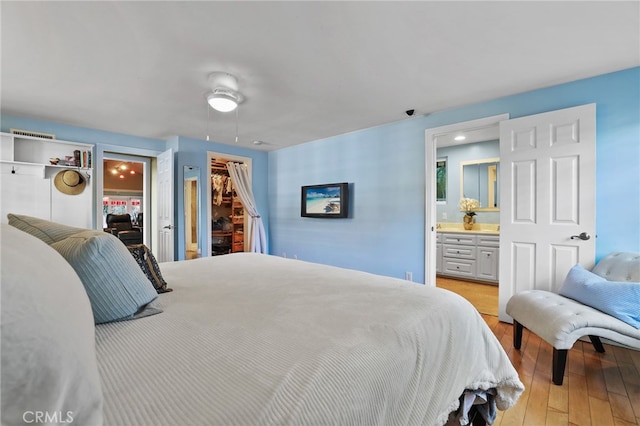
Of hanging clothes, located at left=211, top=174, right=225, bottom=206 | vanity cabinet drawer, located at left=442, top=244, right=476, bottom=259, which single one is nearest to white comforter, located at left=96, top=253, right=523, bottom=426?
vanity cabinet drawer, located at left=442, top=244, right=476, bottom=259

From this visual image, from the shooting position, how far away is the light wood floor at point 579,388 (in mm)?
1557

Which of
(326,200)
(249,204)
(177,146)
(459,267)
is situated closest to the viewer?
(177,146)

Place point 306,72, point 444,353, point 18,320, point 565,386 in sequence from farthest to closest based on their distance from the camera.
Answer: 1. point 306,72
2. point 565,386
3. point 444,353
4. point 18,320

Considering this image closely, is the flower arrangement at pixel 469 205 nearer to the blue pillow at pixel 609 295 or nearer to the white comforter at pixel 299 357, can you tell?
the blue pillow at pixel 609 295

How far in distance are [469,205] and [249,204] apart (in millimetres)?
4005

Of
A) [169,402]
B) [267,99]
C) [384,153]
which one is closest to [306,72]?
[267,99]

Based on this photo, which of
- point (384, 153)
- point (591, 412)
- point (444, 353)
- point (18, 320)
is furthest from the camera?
point (384, 153)

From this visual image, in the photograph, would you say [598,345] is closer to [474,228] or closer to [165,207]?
[474,228]

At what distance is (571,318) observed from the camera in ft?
6.11

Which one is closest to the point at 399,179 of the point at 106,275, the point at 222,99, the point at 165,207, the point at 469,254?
the point at 469,254

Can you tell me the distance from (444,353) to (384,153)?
311cm

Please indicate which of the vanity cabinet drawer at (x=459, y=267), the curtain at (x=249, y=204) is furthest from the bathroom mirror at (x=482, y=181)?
the curtain at (x=249, y=204)

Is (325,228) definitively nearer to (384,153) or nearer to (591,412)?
(384,153)

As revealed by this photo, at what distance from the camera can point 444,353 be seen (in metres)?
1.11
